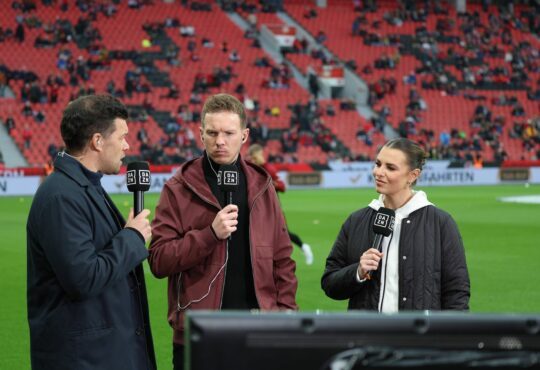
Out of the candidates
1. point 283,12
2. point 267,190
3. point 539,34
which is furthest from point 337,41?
point 267,190

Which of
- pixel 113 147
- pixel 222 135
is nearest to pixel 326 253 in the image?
pixel 222 135

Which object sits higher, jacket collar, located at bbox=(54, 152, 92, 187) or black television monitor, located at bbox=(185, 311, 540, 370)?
jacket collar, located at bbox=(54, 152, 92, 187)

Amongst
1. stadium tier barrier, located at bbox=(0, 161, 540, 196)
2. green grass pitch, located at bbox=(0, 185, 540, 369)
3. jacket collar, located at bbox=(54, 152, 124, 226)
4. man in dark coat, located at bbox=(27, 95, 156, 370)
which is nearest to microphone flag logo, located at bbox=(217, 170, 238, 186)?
man in dark coat, located at bbox=(27, 95, 156, 370)

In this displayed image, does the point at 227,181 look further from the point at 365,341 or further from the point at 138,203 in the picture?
the point at 365,341

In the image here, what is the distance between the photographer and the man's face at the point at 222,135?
4.48m

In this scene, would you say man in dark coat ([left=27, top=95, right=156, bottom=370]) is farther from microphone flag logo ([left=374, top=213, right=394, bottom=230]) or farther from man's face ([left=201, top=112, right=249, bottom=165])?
microphone flag logo ([left=374, top=213, right=394, bottom=230])

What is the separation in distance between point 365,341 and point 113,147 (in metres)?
2.51

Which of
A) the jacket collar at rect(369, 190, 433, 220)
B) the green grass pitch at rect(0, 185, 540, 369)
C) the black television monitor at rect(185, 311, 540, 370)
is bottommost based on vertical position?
the green grass pitch at rect(0, 185, 540, 369)

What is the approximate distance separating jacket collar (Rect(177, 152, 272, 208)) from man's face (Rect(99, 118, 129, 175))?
0.60m

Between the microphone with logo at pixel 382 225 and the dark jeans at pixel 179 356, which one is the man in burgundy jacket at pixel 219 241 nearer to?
the dark jeans at pixel 179 356

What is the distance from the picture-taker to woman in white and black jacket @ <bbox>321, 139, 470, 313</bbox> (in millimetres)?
4574

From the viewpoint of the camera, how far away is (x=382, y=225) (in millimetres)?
4438

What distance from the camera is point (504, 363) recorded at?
164 centimetres

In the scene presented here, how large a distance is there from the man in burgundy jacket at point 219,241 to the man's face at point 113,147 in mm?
598
